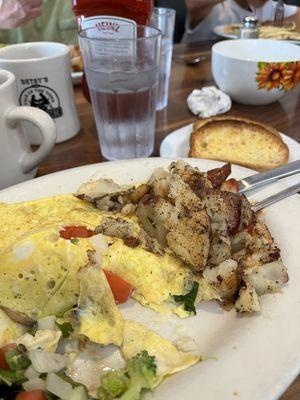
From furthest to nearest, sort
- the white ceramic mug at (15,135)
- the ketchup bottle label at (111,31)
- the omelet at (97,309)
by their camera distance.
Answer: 1. the ketchup bottle label at (111,31)
2. the white ceramic mug at (15,135)
3. the omelet at (97,309)

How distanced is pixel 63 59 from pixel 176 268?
0.92 m

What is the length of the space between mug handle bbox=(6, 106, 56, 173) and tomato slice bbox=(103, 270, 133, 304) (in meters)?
0.57

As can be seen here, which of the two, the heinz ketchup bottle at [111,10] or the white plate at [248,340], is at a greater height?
the heinz ketchup bottle at [111,10]

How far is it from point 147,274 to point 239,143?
79cm

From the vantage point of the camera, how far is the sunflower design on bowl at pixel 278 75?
1.74 m

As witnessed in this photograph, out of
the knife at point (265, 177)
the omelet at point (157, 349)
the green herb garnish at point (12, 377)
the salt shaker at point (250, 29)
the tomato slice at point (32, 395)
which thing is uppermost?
the salt shaker at point (250, 29)

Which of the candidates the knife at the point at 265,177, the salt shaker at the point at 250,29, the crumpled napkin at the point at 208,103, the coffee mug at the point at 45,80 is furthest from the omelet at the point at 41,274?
the salt shaker at the point at 250,29

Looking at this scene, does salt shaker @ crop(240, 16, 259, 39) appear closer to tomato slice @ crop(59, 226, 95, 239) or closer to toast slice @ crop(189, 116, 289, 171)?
toast slice @ crop(189, 116, 289, 171)

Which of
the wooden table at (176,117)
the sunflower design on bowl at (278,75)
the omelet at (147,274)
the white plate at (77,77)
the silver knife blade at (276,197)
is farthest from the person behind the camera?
the white plate at (77,77)

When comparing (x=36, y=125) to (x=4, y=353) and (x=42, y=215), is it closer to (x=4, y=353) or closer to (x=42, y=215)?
(x=42, y=215)

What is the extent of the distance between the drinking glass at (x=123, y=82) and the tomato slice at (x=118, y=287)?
2.35 feet

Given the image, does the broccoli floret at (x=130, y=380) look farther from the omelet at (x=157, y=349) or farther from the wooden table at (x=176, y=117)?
the wooden table at (x=176, y=117)

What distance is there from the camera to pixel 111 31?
142 cm

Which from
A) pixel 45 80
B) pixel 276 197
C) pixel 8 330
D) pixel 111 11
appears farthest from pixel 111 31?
pixel 8 330
